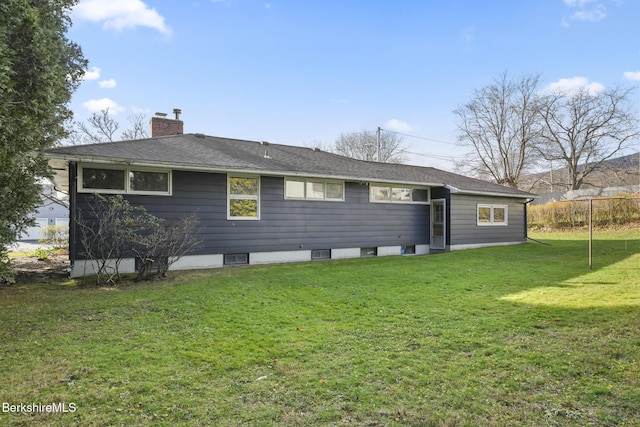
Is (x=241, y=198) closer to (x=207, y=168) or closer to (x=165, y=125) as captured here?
(x=207, y=168)

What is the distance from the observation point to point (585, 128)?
31766 millimetres

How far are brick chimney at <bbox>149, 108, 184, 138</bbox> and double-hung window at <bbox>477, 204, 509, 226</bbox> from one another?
12846 millimetres

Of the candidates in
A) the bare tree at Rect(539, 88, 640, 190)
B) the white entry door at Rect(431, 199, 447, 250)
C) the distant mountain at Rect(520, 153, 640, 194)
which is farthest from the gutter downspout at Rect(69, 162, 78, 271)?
the bare tree at Rect(539, 88, 640, 190)

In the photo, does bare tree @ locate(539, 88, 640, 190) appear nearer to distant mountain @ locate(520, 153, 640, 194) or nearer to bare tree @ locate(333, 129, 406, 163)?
distant mountain @ locate(520, 153, 640, 194)

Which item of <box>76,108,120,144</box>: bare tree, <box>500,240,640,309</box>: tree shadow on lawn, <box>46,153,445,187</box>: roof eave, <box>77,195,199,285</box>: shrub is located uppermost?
<box>76,108,120,144</box>: bare tree

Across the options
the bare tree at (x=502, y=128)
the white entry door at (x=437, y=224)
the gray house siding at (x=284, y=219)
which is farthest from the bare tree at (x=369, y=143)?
the gray house siding at (x=284, y=219)

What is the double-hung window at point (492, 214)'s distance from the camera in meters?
15.5

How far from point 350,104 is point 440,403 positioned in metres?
24.7

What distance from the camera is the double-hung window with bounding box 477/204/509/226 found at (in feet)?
50.7

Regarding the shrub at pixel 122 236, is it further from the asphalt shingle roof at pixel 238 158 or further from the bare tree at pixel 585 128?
the bare tree at pixel 585 128

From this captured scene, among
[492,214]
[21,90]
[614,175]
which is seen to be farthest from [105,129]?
[614,175]

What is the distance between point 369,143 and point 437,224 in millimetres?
28512

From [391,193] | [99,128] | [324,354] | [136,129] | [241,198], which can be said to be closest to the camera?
[324,354]

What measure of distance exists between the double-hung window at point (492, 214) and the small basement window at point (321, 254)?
729 centimetres
